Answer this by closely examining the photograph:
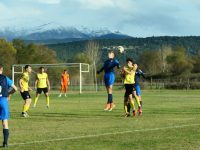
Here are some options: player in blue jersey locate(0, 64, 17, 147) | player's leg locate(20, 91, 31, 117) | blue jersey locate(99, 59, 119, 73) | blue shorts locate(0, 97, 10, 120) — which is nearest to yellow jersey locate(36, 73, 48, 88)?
blue jersey locate(99, 59, 119, 73)

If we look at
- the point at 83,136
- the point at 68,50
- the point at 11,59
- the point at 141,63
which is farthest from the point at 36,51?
the point at 83,136

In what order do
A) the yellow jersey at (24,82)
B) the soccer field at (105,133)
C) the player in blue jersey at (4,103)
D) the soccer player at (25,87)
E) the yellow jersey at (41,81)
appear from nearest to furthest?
the soccer field at (105,133) < the player in blue jersey at (4,103) < the soccer player at (25,87) < the yellow jersey at (24,82) < the yellow jersey at (41,81)

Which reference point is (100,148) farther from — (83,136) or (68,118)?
(68,118)

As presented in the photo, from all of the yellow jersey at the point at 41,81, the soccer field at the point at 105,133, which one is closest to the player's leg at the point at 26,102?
the soccer field at the point at 105,133

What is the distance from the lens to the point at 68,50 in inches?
6156

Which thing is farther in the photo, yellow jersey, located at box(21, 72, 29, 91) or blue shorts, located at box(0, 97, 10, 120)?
yellow jersey, located at box(21, 72, 29, 91)

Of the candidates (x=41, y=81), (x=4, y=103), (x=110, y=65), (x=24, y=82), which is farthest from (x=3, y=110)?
(x=41, y=81)

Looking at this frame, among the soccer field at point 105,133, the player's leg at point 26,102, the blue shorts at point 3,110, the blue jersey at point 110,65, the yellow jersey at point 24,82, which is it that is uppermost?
the blue jersey at point 110,65

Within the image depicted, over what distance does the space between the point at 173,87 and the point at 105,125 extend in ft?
183

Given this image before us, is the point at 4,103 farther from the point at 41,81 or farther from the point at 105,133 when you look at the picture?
the point at 41,81

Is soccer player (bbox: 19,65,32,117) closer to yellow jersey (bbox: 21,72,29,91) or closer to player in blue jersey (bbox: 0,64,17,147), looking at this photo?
yellow jersey (bbox: 21,72,29,91)

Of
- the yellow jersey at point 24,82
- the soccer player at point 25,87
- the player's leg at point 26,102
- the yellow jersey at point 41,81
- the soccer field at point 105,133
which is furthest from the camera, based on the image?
the yellow jersey at point 41,81

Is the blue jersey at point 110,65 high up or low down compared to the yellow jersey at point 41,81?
up

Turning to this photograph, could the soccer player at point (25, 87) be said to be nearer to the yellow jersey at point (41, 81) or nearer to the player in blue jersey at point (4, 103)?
the yellow jersey at point (41, 81)
